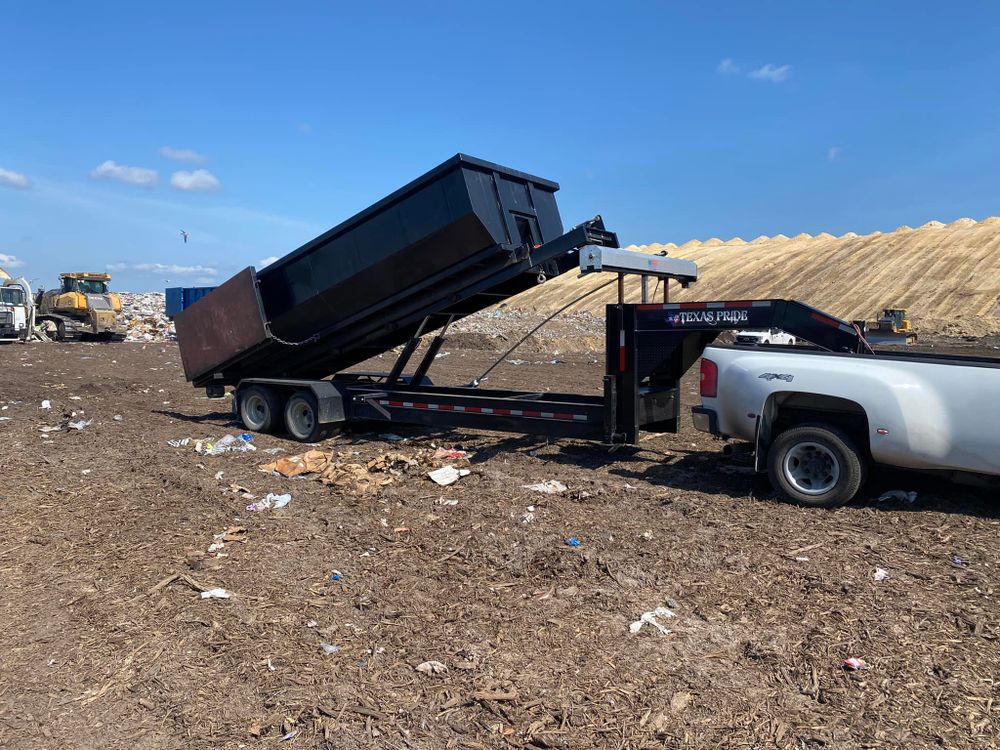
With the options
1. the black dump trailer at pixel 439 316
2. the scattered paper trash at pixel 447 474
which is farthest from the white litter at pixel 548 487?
the black dump trailer at pixel 439 316

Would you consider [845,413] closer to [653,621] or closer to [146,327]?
[653,621]

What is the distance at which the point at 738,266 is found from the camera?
58.9 meters

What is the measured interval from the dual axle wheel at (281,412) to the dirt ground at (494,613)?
6.72ft

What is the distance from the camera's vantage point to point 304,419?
9609 mm

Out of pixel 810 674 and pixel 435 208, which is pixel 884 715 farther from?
pixel 435 208

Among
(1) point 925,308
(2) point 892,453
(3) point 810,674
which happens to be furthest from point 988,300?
(3) point 810,674

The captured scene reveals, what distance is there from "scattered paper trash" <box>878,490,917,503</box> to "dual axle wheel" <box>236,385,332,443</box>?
252 inches

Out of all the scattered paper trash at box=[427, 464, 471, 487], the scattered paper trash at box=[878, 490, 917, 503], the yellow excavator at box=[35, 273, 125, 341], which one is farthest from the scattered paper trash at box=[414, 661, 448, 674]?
the yellow excavator at box=[35, 273, 125, 341]

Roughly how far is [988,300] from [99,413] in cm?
4373

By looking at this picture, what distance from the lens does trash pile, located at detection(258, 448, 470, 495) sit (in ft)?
22.7

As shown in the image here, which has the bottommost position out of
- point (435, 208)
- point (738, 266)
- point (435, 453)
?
point (435, 453)

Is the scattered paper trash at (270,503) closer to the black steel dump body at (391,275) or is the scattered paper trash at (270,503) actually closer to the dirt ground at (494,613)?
the dirt ground at (494,613)

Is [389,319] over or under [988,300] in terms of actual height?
under

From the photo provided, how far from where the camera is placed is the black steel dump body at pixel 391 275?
7734mm
